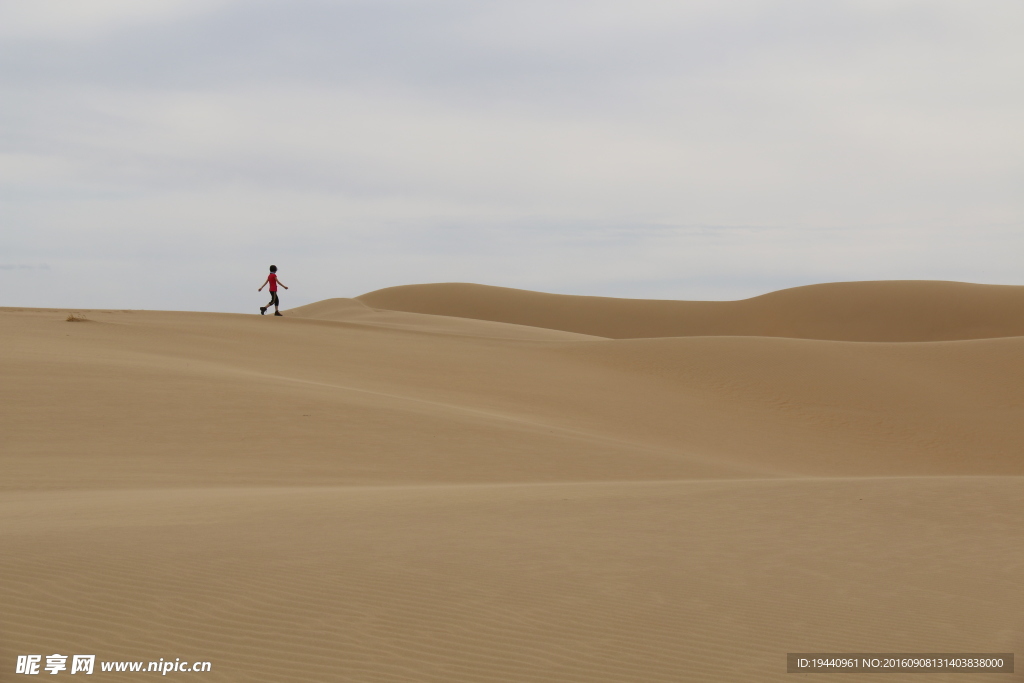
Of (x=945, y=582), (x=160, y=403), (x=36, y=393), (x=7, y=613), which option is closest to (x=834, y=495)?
(x=945, y=582)

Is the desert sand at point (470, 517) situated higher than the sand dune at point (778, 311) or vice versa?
the sand dune at point (778, 311)

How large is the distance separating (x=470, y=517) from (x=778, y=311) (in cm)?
6876

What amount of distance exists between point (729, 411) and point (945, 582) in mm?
15883

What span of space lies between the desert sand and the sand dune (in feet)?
148

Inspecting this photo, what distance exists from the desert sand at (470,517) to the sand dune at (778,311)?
148 ft

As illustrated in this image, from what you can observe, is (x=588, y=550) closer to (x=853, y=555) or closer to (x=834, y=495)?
(x=853, y=555)

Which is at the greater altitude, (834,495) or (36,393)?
(36,393)

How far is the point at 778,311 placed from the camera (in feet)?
240

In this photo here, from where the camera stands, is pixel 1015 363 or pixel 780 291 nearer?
pixel 1015 363

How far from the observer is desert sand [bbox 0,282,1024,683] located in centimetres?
485

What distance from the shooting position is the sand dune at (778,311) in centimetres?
6606

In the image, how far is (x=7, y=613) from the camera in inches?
191

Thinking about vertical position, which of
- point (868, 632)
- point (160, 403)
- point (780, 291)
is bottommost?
point (868, 632)

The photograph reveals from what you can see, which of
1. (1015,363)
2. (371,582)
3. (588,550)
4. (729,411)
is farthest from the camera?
(1015,363)
